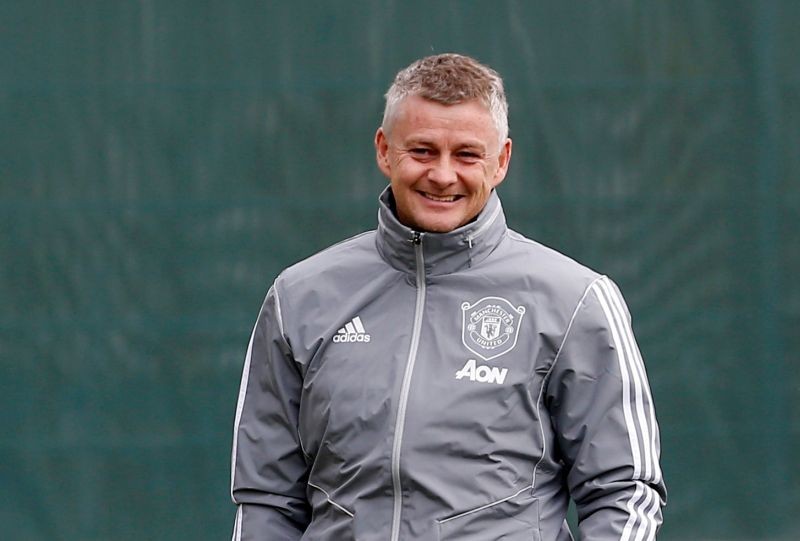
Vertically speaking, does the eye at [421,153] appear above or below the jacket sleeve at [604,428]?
above

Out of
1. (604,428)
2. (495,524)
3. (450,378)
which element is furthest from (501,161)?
(495,524)

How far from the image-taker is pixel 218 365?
496 cm

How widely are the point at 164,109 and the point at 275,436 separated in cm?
221

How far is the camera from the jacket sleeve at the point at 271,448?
2916 mm

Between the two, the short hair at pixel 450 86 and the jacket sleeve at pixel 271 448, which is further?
the jacket sleeve at pixel 271 448

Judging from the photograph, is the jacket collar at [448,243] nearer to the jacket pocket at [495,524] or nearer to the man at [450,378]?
the man at [450,378]

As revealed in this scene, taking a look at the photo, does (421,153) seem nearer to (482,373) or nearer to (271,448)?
(482,373)

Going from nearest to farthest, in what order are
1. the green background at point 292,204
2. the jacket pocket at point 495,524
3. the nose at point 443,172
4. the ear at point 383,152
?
the jacket pocket at point 495,524 < the nose at point 443,172 < the ear at point 383,152 < the green background at point 292,204

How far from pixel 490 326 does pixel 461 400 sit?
15cm

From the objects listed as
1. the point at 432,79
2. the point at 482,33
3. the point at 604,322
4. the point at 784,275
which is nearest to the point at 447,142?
the point at 432,79

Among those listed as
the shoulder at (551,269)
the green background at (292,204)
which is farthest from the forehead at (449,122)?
the green background at (292,204)

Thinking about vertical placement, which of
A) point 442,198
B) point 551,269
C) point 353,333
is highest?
point 442,198

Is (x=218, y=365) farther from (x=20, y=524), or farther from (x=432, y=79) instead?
(x=432, y=79)

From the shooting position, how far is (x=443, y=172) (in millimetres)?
2764
